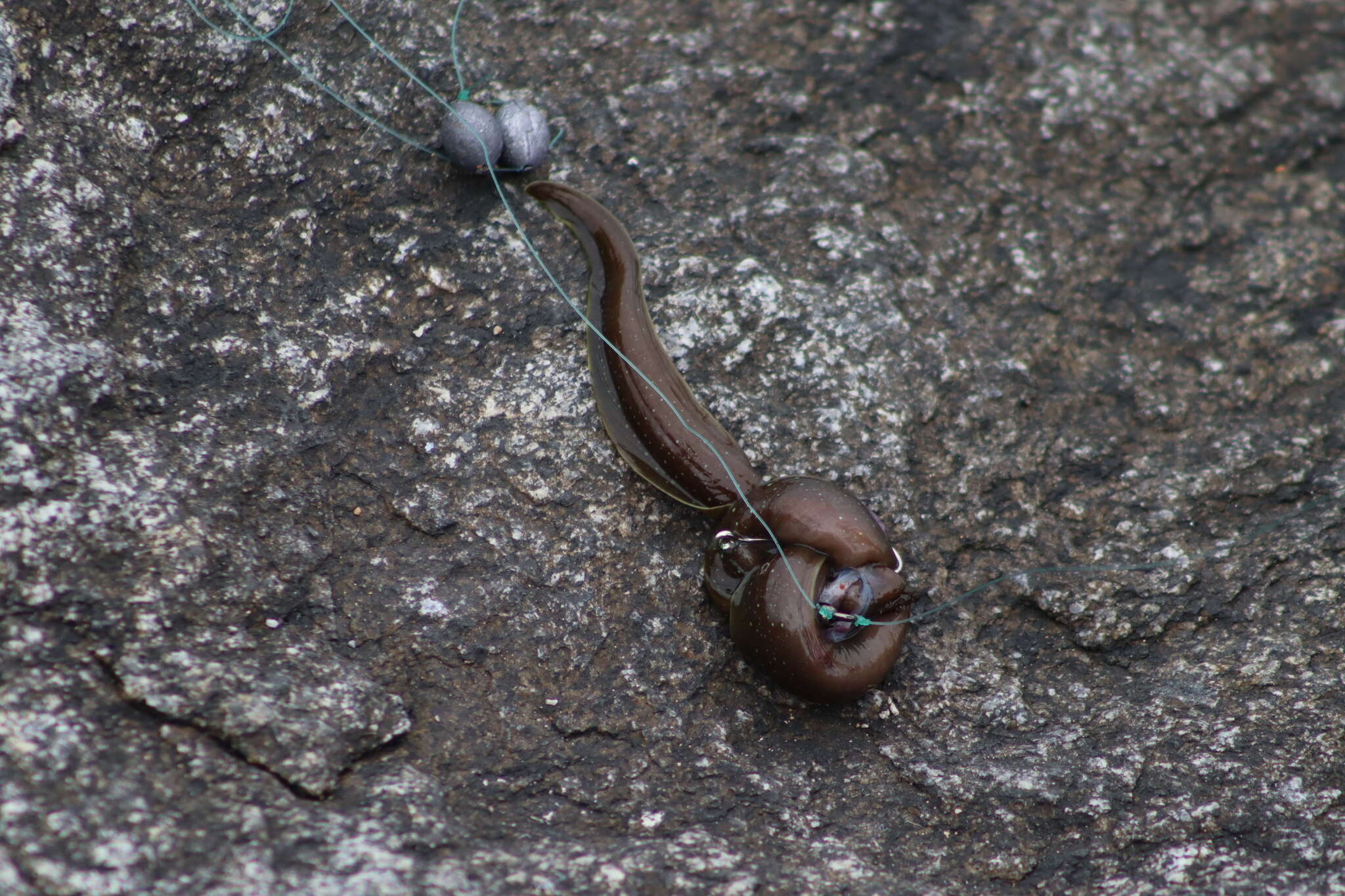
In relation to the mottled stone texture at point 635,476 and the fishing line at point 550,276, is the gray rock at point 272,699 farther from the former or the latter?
the fishing line at point 550,276

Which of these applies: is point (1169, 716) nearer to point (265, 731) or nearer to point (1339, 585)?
point (1339, 585)

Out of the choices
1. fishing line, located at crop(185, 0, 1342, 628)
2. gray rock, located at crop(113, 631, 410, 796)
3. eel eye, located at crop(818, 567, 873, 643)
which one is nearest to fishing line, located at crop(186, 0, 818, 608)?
fishing line, located at crop(185, 0, 1342, 628)

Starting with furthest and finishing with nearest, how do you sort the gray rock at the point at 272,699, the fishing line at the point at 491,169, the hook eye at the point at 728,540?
the fishing line at the point at 491,169
the hook eye at the point at 728,540
the gray rock at the point at 272,699

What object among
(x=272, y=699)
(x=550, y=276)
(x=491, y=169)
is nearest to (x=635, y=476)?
(x=550, y=276)

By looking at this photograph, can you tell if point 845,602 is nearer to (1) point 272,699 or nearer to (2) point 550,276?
(2) point 550,276

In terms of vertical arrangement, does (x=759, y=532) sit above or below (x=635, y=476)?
below

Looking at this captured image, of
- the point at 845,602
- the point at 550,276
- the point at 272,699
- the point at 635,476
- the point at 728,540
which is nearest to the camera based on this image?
the point at 272,699

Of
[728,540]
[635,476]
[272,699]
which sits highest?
[272,699]

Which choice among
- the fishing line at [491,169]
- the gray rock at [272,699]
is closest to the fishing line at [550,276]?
the fishing line at [491,169]
